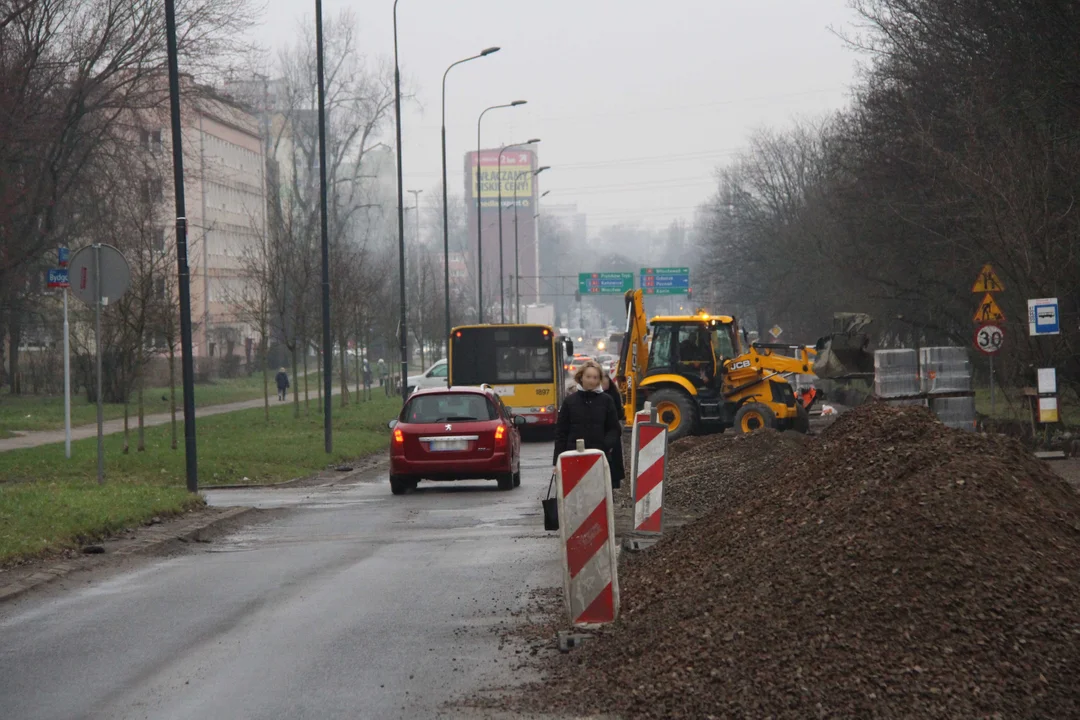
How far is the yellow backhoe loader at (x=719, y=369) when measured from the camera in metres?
29.9

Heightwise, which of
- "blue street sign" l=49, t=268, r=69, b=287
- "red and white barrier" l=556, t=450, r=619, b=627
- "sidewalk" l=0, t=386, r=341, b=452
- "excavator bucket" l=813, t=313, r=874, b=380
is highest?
"blue street sign" l=49, t=268, r=69, b=287

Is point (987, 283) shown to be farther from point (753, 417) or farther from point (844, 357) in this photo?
point (753, 417)

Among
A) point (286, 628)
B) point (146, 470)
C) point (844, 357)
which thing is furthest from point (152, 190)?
point (286, 628)

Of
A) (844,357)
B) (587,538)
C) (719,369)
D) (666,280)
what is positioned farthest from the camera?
(666,280)

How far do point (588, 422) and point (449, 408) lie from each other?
799 centimetres

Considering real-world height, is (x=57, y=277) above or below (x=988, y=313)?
above

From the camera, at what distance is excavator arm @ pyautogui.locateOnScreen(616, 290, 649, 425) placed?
104 ft

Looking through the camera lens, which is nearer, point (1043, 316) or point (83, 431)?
point (1043, 316)

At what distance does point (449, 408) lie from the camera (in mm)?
21703

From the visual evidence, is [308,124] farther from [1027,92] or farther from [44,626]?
[44,626]

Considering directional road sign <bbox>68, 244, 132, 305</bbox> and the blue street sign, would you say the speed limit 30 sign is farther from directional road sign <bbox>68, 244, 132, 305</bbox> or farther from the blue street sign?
the blue street sign

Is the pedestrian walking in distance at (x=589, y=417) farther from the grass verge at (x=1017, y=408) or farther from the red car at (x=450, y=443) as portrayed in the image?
the grass verge at (x=1017, y=408)

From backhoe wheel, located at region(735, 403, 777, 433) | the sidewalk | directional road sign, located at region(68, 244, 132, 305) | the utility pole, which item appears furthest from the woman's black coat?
the sidewalk

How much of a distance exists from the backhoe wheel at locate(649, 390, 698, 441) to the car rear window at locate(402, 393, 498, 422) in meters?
9.17
